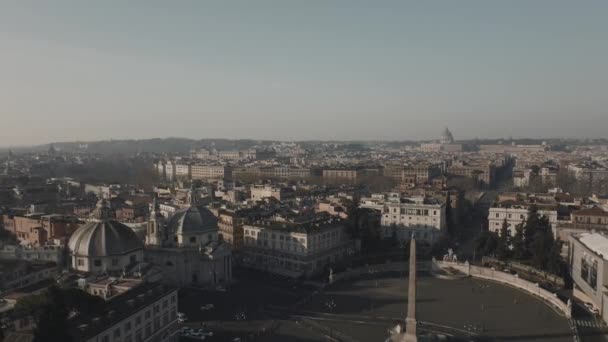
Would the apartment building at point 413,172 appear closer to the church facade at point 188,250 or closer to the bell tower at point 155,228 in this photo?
the church facade at point 188,250

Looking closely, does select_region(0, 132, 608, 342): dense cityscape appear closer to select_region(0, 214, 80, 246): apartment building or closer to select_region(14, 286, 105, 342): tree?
select_region(14, 286, 105, 342): tree

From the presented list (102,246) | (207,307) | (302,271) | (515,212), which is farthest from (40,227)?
(515,212)

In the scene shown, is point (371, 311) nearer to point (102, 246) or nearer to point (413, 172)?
point (102, 246)

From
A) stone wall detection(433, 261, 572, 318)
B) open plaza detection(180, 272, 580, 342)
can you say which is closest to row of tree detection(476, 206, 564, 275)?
stone wall detection(433, 261, 572, 318)

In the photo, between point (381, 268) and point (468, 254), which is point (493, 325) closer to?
point (381, 268)

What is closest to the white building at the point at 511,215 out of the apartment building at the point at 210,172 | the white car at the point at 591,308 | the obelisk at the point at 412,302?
the white car at the point at 591,308

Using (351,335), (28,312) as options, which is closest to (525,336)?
(351,335)

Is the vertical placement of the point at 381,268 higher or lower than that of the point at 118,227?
lower
